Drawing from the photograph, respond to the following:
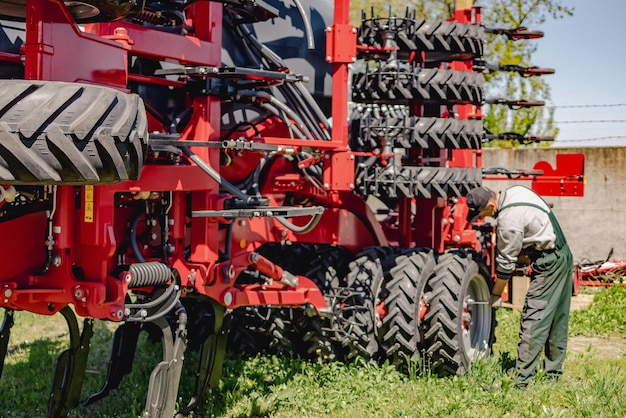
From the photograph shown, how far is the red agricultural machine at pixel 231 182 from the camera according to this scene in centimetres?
344

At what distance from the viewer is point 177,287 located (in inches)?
179

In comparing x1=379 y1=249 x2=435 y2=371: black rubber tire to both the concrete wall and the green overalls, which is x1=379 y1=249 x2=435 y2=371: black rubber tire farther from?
the concrete wall

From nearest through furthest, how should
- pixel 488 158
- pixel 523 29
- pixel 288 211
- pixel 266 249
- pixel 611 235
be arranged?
1. pixel 288 211
2. pixel 266 249
3. pixel 523 29
4. pixel 611 235
5. pixel 488 158

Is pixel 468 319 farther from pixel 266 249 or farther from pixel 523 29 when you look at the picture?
pixel 523 29

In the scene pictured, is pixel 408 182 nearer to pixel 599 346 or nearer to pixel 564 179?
pixel 564 179

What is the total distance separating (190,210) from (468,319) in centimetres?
248

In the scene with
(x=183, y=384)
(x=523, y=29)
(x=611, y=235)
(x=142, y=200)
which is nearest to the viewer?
(x=142, y=200)

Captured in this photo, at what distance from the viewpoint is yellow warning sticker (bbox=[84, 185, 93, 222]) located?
3.83 m

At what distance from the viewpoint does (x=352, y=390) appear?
220 inches

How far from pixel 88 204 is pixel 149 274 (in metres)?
0.61

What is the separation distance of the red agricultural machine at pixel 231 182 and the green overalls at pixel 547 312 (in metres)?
0.40

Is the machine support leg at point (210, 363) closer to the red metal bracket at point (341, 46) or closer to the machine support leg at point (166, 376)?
the machine support leg at point (166, 376)

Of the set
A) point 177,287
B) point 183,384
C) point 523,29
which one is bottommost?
point 183,384

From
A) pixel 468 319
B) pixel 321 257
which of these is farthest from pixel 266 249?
pixel 468 319
